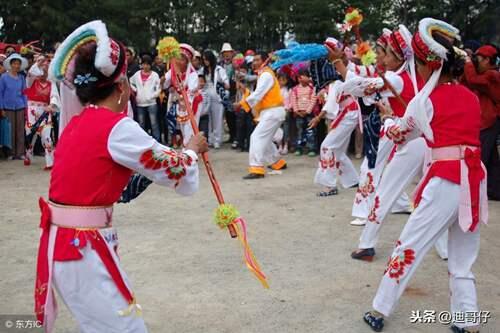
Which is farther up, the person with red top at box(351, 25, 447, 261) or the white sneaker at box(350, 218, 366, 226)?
the person with red top at box(351, 25, 447, 261)

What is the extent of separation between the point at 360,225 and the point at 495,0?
20015mm

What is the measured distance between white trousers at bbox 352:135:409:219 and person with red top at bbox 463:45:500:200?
225 cm

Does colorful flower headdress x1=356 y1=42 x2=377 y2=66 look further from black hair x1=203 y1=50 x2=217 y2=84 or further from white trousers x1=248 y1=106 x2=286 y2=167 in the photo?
black hair x1=203 y1=50 x2=217 y2=84

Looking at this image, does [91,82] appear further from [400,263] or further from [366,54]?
[366,54]

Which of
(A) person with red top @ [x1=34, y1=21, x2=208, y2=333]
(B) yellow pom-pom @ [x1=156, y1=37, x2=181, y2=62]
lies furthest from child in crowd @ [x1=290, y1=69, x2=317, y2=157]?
(A) person with red top @ [x1=34, y1=21, x2=208, y2=333]

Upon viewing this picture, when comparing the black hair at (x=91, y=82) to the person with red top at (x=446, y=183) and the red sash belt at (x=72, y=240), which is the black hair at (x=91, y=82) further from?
the person with red top at (x=446, y=183)

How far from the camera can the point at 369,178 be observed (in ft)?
19.1

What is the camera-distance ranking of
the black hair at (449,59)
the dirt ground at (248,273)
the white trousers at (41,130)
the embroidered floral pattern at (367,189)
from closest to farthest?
the black hair at (449,59)
the dirt ground at (248,273)
the embroidered floral pattern at (367,189)
the white trousers at (41,130)

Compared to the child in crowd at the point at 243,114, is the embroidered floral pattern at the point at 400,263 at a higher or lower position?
higher

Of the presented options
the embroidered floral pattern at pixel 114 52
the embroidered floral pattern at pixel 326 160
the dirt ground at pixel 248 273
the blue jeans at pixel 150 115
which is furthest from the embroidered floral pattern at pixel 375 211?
the blue jeans at pixel 150 115

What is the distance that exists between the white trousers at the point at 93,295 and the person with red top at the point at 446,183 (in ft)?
5.92

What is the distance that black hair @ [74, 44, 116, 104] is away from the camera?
8.39 feet

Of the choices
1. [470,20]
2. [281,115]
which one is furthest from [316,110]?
[470,20]

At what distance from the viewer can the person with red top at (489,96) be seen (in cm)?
721
